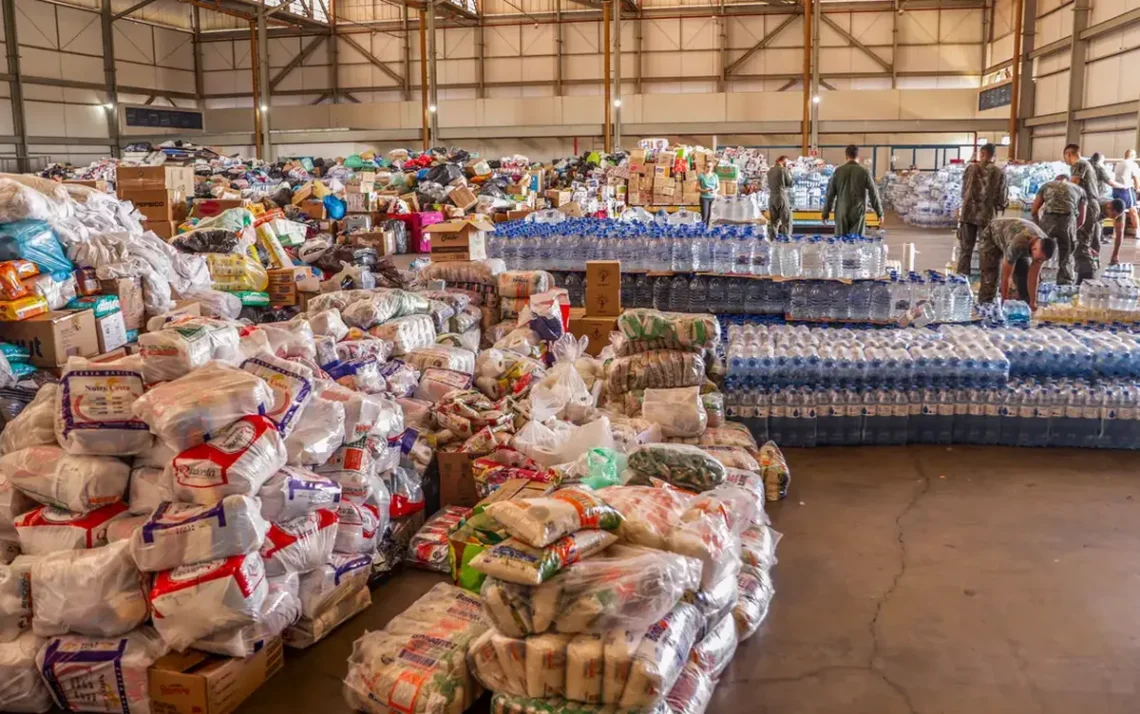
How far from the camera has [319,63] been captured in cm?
2820

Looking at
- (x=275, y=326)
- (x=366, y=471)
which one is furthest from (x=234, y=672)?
(x=275, y=326)

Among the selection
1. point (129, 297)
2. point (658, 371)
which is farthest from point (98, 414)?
point (658, 371)

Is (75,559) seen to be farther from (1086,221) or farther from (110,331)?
(1086,221)

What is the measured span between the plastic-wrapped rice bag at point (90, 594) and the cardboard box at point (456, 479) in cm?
167

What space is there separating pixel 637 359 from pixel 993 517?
1969 mm

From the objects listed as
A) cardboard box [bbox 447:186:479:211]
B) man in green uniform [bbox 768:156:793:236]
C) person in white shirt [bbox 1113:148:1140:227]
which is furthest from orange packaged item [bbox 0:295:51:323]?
person in white shirt [bbox 1113:148:1140:227]

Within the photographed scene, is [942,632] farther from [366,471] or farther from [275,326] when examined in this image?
[275,326]

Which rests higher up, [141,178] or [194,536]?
[141,178]

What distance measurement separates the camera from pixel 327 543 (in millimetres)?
3416

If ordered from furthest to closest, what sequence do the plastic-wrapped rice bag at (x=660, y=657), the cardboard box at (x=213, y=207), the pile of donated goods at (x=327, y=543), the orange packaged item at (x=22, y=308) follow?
the cardboard box at (x=213, y=207) < the orange packaged item at (x=22, y=308) < the pile of donated goods at (x=327, y=543) < the plastic-wrapped rice bag at (x=660, y=657)

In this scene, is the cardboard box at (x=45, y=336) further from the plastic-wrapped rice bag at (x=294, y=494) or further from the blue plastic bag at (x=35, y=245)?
the plastic-wrapped rice bag at (x=294, y=494)

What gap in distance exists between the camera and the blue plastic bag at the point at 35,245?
5034 millimetres

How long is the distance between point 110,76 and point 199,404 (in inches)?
1013

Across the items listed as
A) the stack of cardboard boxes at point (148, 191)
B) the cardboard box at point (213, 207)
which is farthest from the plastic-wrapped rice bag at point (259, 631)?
the cardboard box at point (213, 207)
